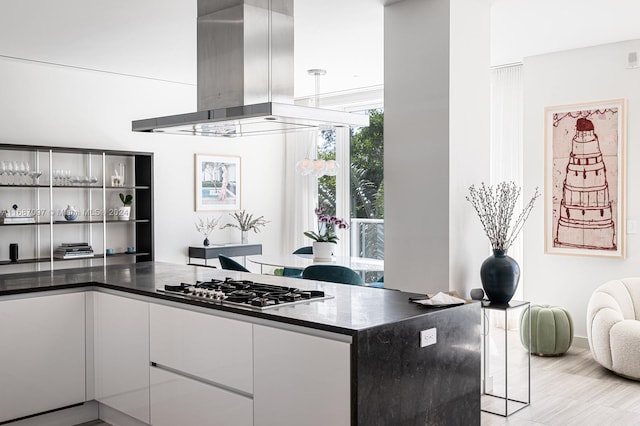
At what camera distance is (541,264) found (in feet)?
19.4

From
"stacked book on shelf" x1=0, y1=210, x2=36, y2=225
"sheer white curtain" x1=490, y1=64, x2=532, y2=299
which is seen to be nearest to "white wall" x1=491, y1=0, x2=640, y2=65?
"sheer white curtain" x1=490, y1=64, x2=532, y2=299

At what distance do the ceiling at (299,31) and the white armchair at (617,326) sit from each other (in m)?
2.09

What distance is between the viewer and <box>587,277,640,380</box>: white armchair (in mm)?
4488

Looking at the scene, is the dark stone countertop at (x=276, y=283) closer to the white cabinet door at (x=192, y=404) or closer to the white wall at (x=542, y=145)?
the white cabinet door at (x=192, y=404)

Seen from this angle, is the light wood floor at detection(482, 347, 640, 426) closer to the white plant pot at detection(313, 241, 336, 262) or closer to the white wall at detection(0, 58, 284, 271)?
the white plant pot at detection(313, 241, 336, 262)

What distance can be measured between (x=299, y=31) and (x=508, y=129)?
99.5 inches

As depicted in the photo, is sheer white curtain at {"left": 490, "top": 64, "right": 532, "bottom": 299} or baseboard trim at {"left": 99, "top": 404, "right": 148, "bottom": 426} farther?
sheer white curtain at {"left": 490, "top": 64, "right": 532, "bottom": 299}

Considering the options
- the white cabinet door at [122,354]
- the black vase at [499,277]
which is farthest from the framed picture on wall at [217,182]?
the black vase at [499,277]

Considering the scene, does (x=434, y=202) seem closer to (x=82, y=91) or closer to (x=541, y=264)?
(x=541, y=264)

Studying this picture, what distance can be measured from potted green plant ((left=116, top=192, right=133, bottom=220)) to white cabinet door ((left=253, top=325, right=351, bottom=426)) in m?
4.34

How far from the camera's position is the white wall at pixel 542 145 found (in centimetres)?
530

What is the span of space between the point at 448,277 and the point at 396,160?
885 mm

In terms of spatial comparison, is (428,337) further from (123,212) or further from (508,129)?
(123,212)

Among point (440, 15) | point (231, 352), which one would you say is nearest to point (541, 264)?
point (440, 15)
